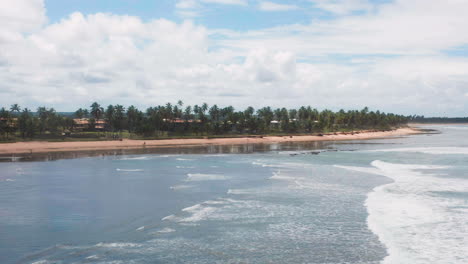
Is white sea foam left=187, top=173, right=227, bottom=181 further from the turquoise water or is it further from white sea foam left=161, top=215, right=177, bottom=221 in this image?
white sea foam left=161, top=215, right=177, bottom=221

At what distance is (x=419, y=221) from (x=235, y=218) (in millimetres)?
9404

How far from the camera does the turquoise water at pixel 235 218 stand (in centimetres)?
1644

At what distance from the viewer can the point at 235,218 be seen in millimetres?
22109

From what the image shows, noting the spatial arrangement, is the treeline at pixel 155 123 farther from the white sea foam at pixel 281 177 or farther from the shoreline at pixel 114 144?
the white sea foam at pixel 281 177

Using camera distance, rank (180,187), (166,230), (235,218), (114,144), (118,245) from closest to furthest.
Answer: (118,245), (166,230), (235,218), (180,187), (114,144)

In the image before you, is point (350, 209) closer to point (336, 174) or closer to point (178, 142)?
point (336, 174)

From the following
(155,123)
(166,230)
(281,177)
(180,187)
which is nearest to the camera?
(166,230)

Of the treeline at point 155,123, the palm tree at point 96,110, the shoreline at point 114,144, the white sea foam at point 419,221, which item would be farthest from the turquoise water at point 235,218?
the palm tree at point 96,110

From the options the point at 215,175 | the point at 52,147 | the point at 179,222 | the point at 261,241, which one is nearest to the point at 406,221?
the point at 261,241

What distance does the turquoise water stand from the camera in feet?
53.9

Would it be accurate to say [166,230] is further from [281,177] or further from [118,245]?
[281,177]

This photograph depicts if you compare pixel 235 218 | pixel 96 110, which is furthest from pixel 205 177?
pixel 96 110

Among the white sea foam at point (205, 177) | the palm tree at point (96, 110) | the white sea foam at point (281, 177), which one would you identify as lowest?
the white sea foam at point (205, 177)

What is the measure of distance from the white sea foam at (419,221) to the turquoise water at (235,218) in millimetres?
52
